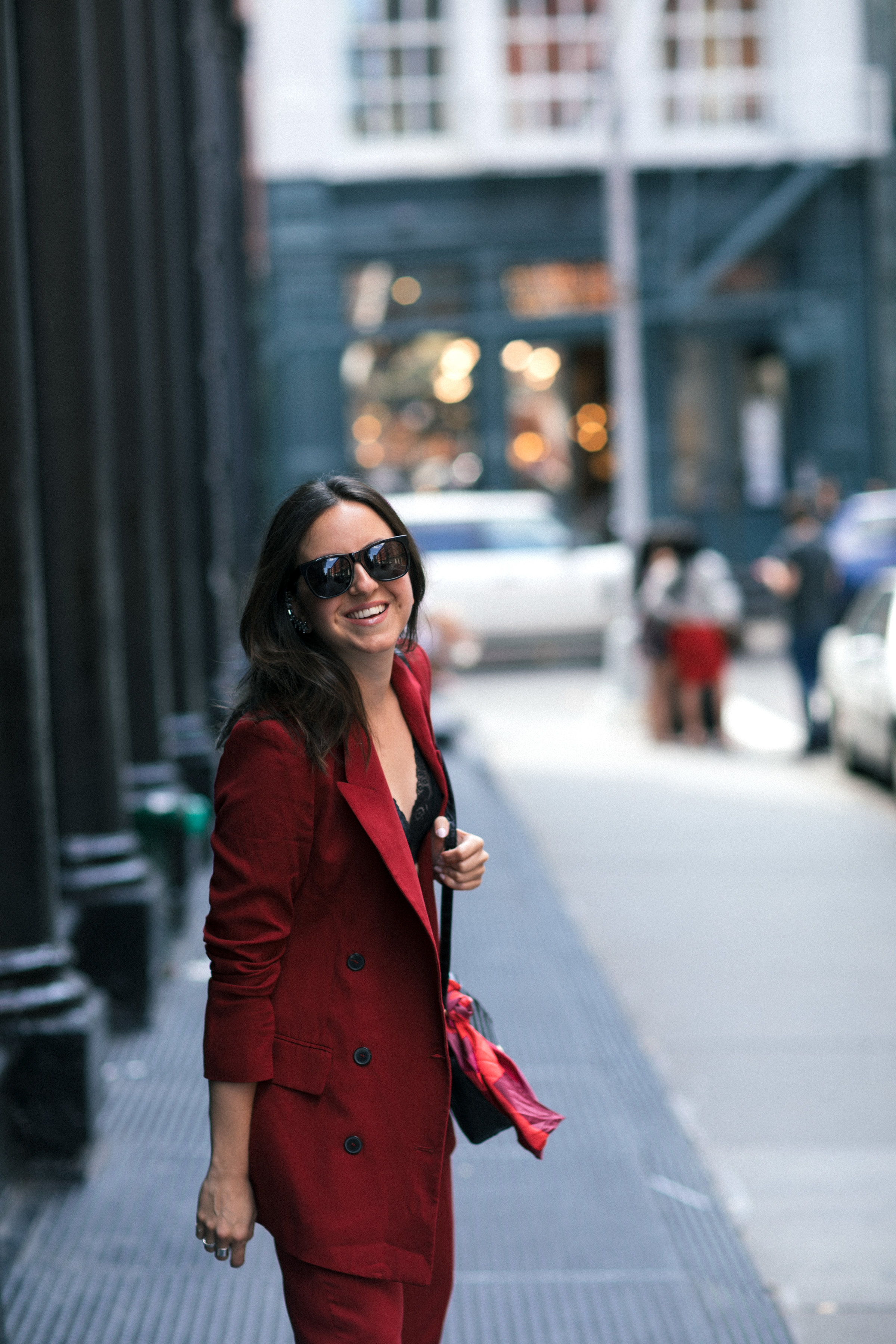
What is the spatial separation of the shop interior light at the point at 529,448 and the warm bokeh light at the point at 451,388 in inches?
44.0

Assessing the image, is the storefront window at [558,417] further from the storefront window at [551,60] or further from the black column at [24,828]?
the black column at [24,828]

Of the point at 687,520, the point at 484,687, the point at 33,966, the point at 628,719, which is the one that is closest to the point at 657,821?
the point at 628,719

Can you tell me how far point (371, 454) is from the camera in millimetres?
26438

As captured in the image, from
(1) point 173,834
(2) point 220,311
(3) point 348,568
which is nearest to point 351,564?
(3) point 348,568

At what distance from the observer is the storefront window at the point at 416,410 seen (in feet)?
85.5

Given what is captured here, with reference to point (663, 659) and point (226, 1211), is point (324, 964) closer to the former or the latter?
point (226, 1211)

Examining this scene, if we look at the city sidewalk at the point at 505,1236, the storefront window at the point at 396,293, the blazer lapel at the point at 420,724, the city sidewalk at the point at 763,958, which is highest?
the storefront window at the point at 396,293

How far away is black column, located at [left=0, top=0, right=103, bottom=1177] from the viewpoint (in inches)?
162

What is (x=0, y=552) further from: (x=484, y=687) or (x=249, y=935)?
(x=484, y=687)

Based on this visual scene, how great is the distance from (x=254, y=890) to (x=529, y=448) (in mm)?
24798

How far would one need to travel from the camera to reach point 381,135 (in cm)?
2566

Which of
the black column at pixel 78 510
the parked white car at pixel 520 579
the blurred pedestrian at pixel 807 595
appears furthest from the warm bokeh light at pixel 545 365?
the black column at pixel 78 510

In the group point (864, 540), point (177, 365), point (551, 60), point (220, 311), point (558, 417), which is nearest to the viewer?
point (177, 365)

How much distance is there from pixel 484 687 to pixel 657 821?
26.0 ft
